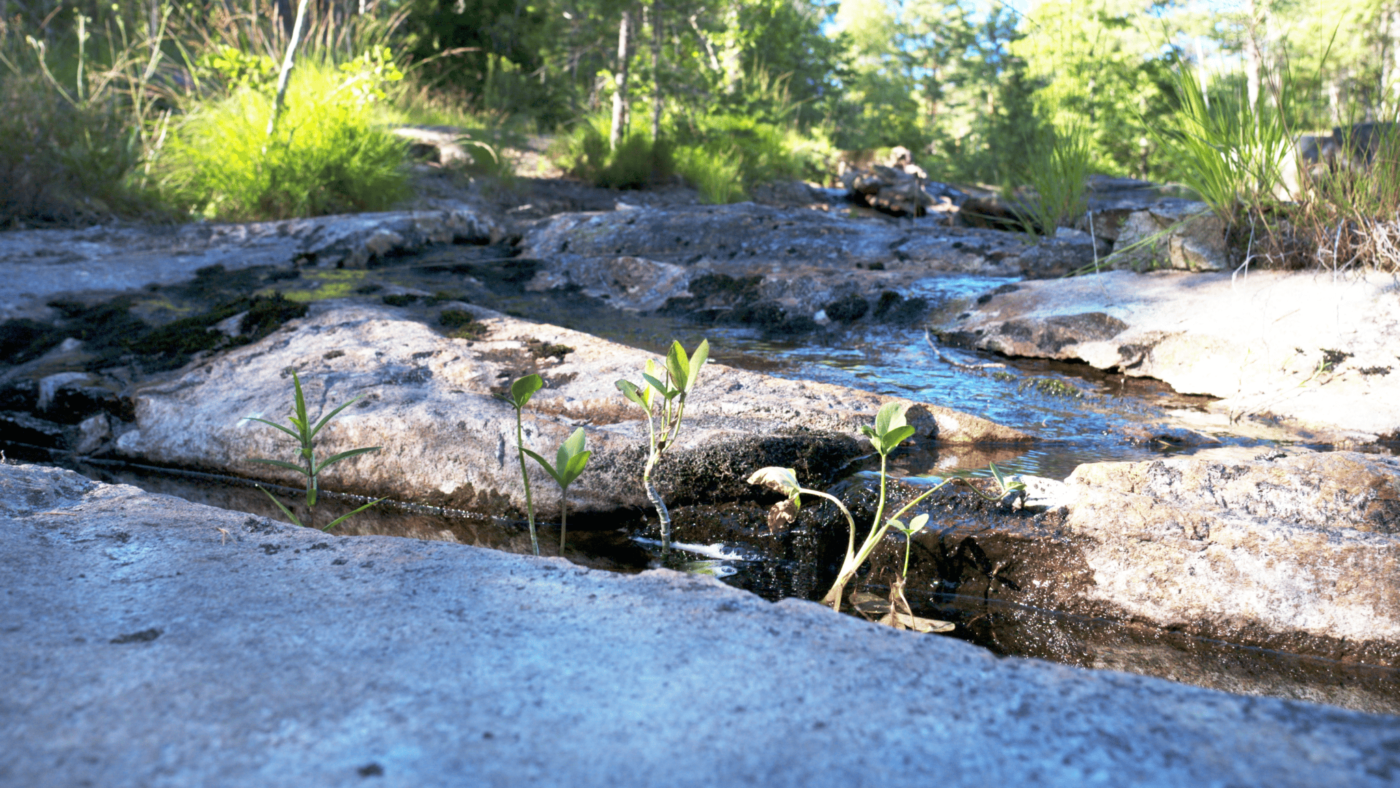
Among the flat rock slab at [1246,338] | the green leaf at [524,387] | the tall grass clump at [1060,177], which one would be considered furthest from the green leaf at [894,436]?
the tall grass clump at [1060,177]

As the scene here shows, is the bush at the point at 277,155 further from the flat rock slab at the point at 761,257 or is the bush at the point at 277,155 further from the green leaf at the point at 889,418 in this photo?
the green leaf at the point at 889,418

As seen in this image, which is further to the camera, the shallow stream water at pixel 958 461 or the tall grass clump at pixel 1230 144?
the tall grass clump at pixel 1230 144

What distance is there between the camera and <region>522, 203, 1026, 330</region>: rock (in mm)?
4719

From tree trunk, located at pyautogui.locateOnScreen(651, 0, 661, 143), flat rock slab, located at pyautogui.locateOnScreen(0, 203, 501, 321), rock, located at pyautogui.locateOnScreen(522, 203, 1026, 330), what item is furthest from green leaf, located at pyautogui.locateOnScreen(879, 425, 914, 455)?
tree trunk, located at pyautogui.locateOnScreen(651, 0, 661, 143)

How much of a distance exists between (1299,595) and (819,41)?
21.4 m

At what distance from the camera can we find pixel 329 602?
4.25 feet

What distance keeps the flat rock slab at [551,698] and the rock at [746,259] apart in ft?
10.9

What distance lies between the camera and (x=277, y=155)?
618cm

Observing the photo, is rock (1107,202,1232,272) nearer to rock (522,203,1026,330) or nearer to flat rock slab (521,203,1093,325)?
flat rock slab (521,203,1093,325)

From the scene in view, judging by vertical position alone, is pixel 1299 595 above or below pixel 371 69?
below

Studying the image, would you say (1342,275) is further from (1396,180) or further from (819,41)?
(819,41)

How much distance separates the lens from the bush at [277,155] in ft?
20.0

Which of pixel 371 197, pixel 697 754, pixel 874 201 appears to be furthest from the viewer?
pixel 874 201

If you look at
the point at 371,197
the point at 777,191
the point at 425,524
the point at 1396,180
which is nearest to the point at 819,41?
the point at 777,191
